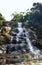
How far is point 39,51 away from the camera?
30578 millimetres

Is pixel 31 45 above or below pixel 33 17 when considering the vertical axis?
below

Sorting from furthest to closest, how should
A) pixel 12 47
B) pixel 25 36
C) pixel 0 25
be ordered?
pixel 0 25, pixel 25 36, pixel 12 47

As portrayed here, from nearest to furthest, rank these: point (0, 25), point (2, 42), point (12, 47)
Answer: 1. point (12, 47)
2. point (2, 42)
3. point (0, 25)

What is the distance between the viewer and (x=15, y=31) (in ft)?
116

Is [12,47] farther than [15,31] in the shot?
No

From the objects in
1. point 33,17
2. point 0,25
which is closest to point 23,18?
point 33,17

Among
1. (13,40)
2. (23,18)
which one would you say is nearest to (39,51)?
(13,40)

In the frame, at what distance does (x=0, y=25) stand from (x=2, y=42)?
714 cm

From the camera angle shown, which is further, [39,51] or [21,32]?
[21,32]

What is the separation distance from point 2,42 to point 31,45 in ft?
14.3

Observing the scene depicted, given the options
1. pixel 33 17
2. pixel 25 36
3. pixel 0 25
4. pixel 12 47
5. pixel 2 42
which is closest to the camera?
pixel 12 47

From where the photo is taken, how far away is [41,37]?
35.0m

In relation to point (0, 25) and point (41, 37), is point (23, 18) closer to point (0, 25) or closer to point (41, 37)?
point (0, 25)

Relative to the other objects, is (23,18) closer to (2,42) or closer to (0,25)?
(0,25)
